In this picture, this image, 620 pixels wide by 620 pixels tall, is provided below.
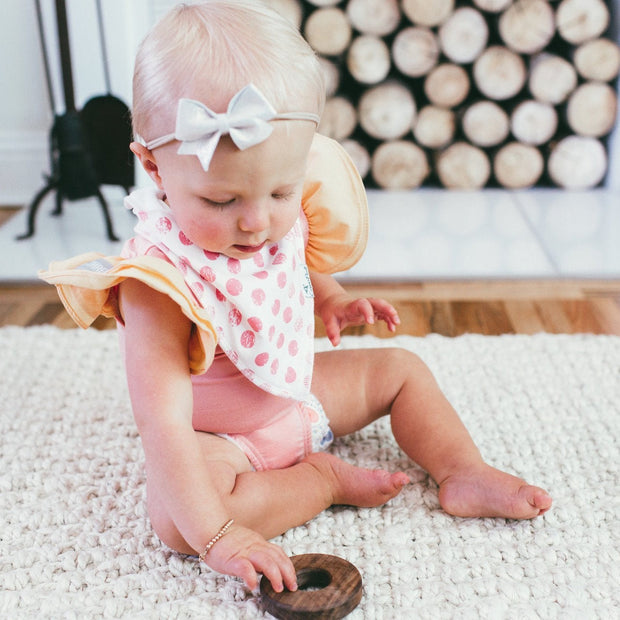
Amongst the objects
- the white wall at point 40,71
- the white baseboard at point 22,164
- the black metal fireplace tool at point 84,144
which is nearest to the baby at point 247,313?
the black metal fireplace tool at point 84,144

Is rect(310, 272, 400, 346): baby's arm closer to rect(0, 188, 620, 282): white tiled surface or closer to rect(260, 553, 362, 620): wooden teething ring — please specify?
rect(260, 553, 362, 620): wooden teething ring

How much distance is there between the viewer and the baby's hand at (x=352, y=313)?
882 millimetres

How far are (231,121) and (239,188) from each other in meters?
0.06

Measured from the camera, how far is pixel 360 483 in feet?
2.74

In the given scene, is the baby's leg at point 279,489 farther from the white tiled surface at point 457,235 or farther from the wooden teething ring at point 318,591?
the white tiled surface at point 457,235

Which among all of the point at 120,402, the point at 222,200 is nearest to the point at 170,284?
the point at 222,200

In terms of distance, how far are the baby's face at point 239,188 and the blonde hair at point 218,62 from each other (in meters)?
0.03

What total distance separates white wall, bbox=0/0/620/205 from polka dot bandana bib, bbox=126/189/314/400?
130 centimetres

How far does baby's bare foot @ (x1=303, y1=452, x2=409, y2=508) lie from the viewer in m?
0.83

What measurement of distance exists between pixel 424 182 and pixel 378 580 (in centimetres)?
166

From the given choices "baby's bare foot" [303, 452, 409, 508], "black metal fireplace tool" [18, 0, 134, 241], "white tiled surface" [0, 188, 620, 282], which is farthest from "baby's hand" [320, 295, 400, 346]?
"black metal fireplace tool" [18, 0, 134, 241]

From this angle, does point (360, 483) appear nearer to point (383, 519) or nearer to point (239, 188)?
point (383, 519)

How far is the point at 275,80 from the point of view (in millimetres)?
657

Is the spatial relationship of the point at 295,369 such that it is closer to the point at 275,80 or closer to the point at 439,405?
the point at 439,405
